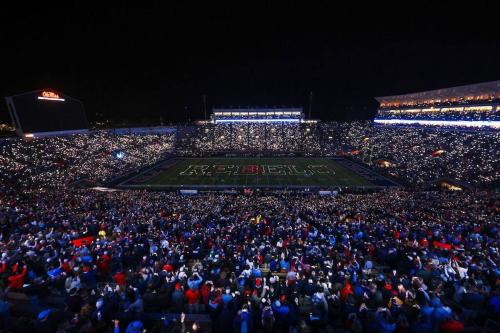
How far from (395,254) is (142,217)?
13.7 m

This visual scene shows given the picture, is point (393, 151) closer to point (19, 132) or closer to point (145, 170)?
point (145, 170)

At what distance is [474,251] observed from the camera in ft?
34.3

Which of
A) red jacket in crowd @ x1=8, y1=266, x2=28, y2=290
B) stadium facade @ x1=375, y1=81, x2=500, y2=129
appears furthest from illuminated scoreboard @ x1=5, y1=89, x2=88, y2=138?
stadium facade @ x1=375, y1=81, x2=500, y2=129

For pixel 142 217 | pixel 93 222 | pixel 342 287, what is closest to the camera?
pixel 342 287

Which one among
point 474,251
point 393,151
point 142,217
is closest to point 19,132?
point 142,217

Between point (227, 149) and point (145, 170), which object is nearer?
point (145, 170)

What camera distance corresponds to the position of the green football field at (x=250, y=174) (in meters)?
41.5

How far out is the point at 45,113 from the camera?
58812 millimetres

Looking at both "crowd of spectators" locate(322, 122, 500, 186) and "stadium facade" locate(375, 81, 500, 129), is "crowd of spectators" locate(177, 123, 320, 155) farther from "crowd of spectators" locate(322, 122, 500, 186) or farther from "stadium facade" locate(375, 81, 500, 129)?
"stadium facade" locate(375, 81, 500, 129)

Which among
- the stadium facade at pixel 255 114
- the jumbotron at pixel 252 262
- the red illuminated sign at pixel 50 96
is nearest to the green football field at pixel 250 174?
the jumbotron at pixel 252 262

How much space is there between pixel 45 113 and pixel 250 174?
159ft

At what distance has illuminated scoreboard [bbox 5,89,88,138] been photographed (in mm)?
52875

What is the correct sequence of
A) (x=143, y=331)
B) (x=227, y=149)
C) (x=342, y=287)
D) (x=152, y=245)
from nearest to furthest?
(x=143, y=331)
(x=342, y=287)
(x=152, y=245)
(x=227, y=149)

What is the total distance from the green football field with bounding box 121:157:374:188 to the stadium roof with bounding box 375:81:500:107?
37828mm
